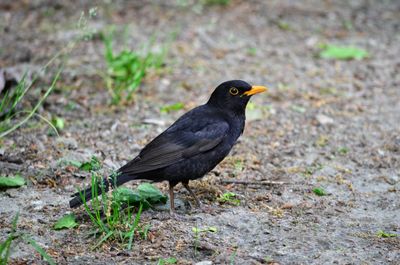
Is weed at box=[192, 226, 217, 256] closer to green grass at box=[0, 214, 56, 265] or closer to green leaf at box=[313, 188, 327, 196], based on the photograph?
green grass at box=[0, 214, 56, 265]

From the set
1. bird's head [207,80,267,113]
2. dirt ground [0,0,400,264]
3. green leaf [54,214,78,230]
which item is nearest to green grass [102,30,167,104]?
dirt ground [0,0,400,264]

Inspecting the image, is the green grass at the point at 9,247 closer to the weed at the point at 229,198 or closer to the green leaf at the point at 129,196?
the green leaf at the point at 129,196

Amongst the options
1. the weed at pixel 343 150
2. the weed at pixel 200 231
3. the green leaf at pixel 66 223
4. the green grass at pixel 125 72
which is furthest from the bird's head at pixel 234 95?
the green grass at pixel 125 72

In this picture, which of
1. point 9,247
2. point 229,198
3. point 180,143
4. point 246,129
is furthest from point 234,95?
point 9,247

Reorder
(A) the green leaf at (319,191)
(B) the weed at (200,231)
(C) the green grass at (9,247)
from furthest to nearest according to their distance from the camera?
(A) the green leaf at (319,191) → (B) the weed at (200,231) → (C) the green grass at (9,247)

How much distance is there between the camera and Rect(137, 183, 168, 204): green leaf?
5629 millimetres

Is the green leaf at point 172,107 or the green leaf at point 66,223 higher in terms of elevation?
the green leaf at point 172,107

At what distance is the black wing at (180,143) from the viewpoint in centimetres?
555

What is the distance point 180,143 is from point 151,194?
516 mm

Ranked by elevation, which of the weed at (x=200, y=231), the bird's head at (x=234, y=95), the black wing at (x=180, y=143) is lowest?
the weed at (x=200, y=231)

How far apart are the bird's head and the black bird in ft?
0.13

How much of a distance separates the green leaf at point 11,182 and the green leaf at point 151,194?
111cm

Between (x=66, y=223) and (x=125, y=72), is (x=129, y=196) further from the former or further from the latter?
(x=125, y=72)

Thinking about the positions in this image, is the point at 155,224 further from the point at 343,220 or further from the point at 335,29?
the point at 335,29
